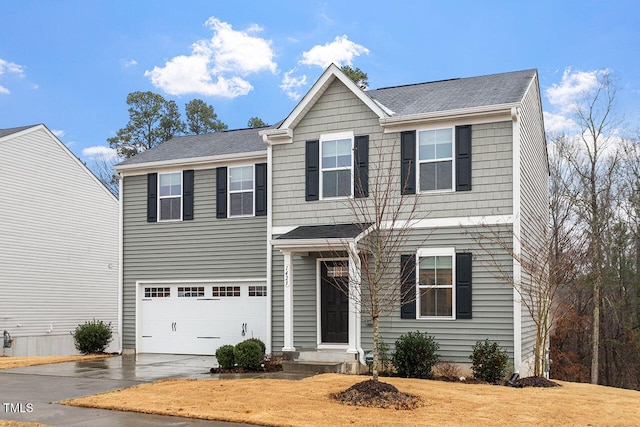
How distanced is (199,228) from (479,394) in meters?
10.1

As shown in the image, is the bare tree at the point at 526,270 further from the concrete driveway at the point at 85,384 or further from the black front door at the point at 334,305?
the concrete driveway at the point at 85,384

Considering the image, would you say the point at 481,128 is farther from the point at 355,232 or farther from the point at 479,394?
the point at 479,394

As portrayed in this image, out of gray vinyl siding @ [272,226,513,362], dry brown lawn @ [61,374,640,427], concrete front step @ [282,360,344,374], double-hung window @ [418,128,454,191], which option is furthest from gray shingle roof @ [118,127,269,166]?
dry brown lawn @ [61,374,640,427]

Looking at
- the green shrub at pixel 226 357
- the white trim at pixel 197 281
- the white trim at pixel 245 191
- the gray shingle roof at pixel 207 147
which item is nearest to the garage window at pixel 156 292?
the white trim at pixel 197 281

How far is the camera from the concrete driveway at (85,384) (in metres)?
9.86

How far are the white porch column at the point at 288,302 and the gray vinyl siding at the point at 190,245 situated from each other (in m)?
2.45

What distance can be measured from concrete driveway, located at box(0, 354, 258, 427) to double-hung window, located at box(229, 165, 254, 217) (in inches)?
162

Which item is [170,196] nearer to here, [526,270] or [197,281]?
[197,281]

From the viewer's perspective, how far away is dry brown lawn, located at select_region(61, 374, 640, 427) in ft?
32.4

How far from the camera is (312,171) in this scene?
679 inches

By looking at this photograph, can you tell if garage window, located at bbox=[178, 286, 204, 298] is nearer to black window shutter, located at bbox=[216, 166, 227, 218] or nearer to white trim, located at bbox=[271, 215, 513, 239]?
black window shutter, located at bbox=[216, 166, 227, 218]

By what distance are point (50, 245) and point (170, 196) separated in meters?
8.37

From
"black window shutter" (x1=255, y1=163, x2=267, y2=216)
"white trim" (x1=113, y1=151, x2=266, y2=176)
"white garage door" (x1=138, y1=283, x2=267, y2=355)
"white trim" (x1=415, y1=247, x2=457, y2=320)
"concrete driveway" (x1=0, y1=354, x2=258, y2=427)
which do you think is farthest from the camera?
"white garage door" (x1=138, y1=283, x2=267, y2=355)

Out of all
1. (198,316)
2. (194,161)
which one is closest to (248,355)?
(198,316)
